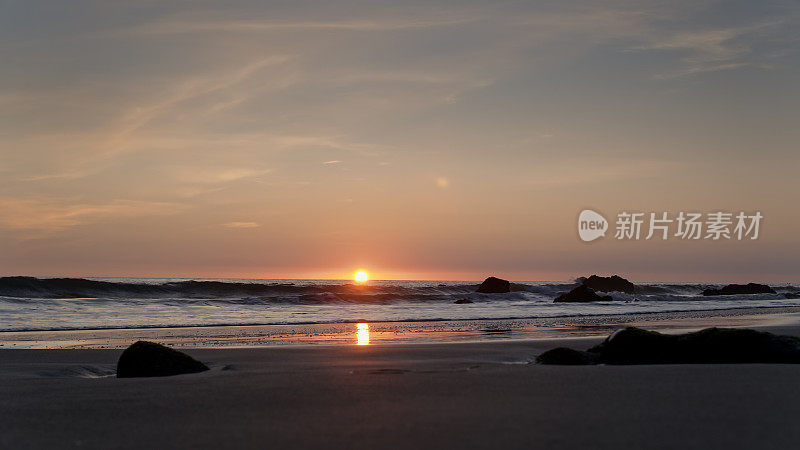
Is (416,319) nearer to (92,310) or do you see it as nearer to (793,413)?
(92,310)

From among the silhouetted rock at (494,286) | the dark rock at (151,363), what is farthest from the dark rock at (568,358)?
the silhouetted rock at (494,286)

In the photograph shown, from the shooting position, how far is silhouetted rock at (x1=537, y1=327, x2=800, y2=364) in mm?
7812

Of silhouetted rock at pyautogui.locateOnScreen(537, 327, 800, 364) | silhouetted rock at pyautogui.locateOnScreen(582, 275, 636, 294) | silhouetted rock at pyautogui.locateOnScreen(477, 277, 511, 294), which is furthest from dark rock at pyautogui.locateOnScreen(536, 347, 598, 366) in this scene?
silhouetted rock at pyautogui.locateOnScreen(582, 275, 636, 294)

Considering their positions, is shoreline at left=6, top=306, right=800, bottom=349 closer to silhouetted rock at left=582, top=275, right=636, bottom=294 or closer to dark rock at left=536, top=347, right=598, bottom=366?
dark rock at left=536, top=347, right=598, bottom=366

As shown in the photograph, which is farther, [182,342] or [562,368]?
[182,342]

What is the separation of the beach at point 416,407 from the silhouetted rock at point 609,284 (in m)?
65.5

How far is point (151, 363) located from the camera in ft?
25.6

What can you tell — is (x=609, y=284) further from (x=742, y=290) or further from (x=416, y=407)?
(x=416, y=407)

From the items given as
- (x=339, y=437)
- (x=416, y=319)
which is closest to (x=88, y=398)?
(x=339, y=437)

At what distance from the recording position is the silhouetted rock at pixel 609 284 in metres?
70.5

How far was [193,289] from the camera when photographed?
Answer: 4625 centimetres

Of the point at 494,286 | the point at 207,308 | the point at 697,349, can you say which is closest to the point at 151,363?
the point at 697,349

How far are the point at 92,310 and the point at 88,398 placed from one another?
20723mm

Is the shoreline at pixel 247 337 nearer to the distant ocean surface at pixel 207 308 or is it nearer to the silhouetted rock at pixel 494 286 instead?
the distant ocean surface at pixel 207 308
